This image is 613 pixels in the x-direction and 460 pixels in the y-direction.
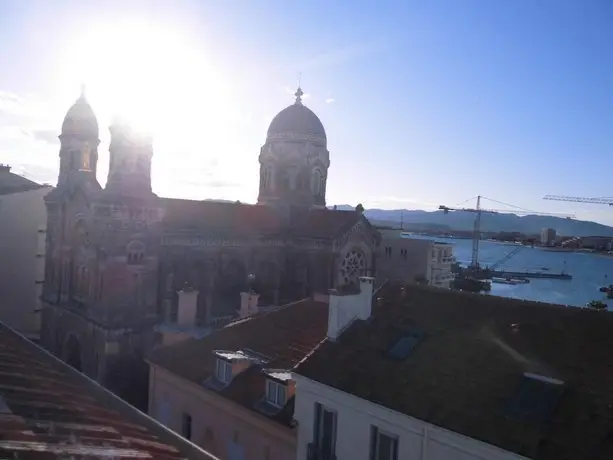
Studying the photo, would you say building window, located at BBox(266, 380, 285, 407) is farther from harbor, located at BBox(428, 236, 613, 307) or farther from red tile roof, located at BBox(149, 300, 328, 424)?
harbor, located at BBox(428, 236, 613, 307)

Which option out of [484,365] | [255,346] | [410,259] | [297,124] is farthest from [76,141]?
[410,259]

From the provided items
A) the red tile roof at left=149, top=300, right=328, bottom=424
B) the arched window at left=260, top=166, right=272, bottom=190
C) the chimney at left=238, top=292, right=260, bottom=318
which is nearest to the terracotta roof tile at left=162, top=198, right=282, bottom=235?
the arched window at left=260, top=166, right=272, bottom=190

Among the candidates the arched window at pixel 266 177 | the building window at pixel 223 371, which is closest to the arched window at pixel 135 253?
the building window at pixel 223 371

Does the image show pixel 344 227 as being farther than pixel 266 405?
Yes

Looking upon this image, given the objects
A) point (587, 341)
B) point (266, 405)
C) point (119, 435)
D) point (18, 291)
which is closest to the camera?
point (119, 435)

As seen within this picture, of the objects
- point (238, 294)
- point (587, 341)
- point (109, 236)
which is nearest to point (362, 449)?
point (587, 341)

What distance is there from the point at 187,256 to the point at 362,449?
2224 centimetres

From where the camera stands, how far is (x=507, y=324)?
599 inches

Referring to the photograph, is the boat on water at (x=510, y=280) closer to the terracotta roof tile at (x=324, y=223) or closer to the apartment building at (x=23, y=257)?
the terracotta roof tile at (x=324, y=223)

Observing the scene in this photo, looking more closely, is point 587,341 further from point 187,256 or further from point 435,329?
point 187,256

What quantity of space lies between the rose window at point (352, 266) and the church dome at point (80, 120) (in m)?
18.1

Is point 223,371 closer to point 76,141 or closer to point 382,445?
point 382,445

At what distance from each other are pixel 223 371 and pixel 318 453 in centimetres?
569

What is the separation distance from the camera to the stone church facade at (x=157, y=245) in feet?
105
